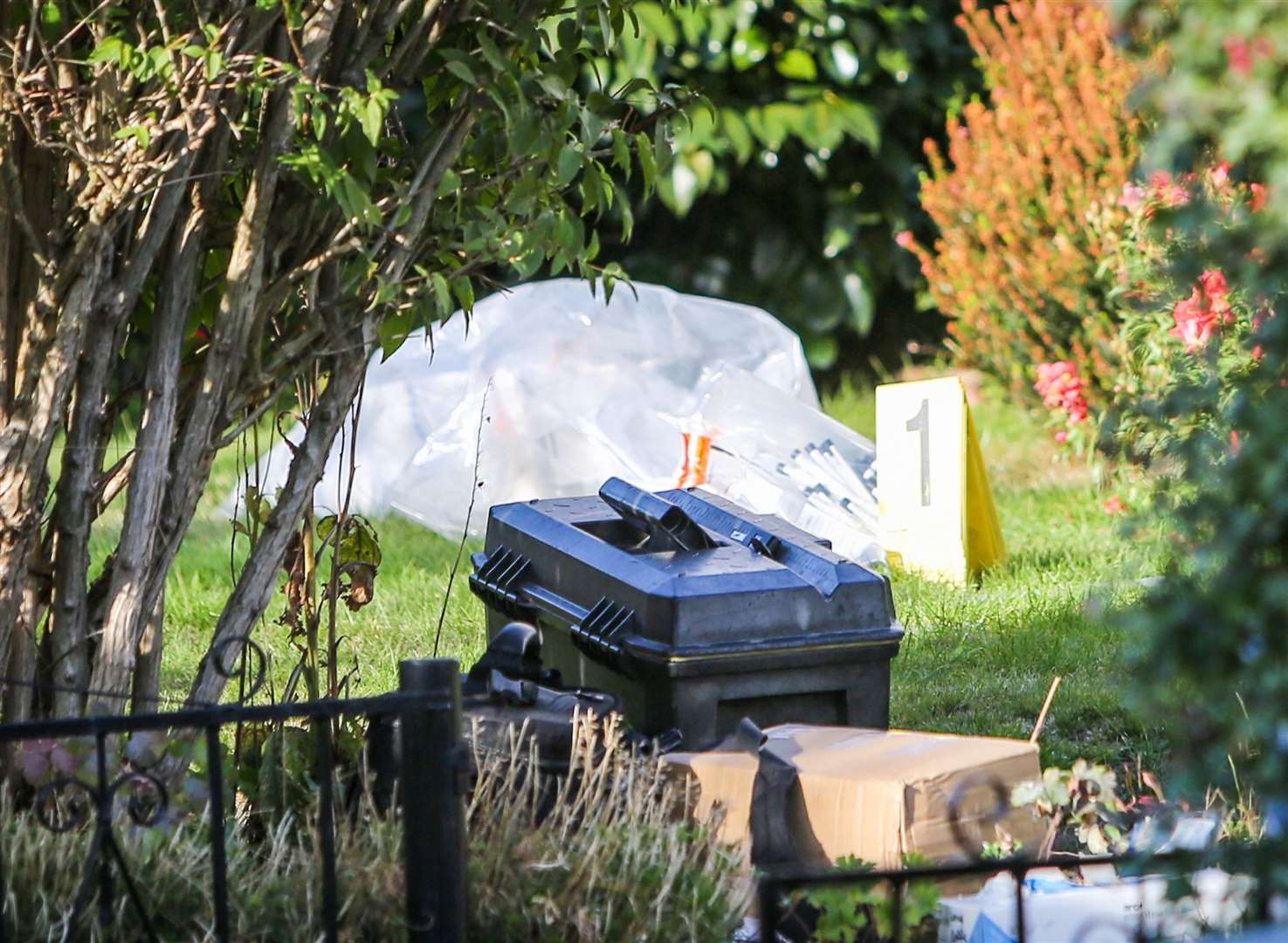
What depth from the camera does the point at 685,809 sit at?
278 centimetres

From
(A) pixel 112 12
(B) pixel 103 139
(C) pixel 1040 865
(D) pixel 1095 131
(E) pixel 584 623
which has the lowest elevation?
(C) pixel 1040 865

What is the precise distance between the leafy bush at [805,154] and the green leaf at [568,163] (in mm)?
4949

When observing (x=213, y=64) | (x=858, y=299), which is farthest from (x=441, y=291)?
(x=858, y=299)

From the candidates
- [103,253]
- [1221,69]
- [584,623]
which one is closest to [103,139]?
[103,253]

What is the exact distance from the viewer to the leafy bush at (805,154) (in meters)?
7.97

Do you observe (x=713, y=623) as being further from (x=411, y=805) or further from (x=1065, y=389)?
(x=1065, y=389)

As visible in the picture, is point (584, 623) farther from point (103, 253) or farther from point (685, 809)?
point (103, 253)

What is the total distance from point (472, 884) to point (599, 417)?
427 centimetres

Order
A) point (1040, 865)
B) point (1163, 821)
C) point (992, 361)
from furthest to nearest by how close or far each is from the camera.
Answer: point (992, 361), point (1040, 865), point (1163, 821)

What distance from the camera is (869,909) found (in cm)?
245

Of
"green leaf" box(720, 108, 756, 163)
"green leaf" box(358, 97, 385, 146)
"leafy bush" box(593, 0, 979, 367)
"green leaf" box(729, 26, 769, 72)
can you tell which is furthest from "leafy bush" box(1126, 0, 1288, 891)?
"green leaf" box(729, 26, 769, 72)

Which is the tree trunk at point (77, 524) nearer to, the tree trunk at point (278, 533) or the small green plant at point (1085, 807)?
the tree trunk at point (278, 533)

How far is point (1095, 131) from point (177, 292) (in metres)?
5.10

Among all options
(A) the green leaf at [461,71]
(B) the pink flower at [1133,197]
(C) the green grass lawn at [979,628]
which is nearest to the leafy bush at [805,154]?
(B) the pink flower at [1133,197]
